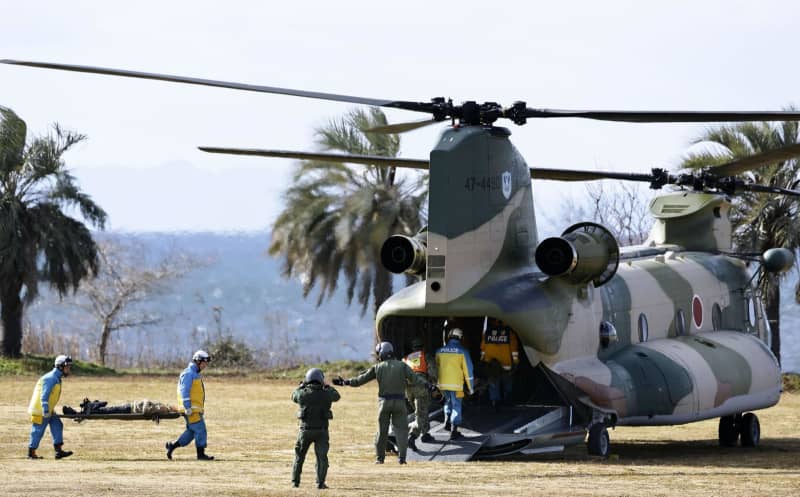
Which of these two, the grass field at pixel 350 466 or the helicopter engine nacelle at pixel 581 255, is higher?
the helicopter engine nacelle at pixel 581 255

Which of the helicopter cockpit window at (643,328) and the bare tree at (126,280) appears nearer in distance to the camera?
the helicopter cockpit window at (643,328)

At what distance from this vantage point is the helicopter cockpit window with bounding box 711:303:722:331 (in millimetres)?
27391

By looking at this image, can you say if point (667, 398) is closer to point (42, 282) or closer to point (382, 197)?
point (382, 197)

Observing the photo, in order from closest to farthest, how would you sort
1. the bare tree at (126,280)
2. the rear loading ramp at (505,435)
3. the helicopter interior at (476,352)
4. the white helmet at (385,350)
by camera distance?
the white helmet at (385,350) < the rear loading ramp at (505,435) < the helicopter interior at (476,352) < the bare tree at (126,280)

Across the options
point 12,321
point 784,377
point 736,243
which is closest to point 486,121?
point 736,243

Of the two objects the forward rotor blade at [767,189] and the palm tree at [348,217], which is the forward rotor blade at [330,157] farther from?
the palm tree at [348,217]

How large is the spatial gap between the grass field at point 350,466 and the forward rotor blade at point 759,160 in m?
4.60

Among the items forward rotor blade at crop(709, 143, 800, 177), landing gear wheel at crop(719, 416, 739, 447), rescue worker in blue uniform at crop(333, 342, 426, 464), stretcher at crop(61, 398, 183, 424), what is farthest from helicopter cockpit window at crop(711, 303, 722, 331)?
stretcher at crop(61, 398, 183, 424)

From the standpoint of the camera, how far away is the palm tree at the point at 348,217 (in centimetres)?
4488

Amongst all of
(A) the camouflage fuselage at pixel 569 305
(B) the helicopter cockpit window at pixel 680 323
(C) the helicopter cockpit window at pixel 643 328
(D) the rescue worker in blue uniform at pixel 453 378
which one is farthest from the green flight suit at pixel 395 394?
(B) the helicopter cockpit window at pixel 680 323

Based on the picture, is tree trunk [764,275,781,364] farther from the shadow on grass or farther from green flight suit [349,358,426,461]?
green flight suit [349,358,426,461]

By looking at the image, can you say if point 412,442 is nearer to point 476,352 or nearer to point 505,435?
point 505,435

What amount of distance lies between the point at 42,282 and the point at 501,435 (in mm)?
25212

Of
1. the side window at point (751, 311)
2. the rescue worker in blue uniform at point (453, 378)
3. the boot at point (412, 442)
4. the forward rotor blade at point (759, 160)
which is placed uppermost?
the forward rotor blade at point (759, 160)
